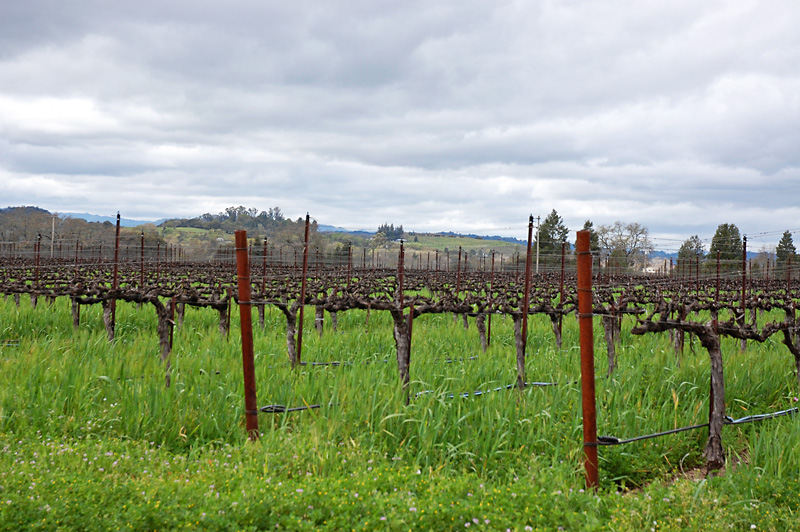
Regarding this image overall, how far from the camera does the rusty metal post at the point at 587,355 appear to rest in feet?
14.7

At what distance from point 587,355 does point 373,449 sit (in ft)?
7.29

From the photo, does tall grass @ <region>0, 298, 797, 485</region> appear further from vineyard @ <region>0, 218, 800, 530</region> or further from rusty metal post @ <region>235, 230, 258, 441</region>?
rusty metal post @ <region>235, 230, 258, 441</region>

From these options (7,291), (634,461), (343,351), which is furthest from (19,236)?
(634,461)

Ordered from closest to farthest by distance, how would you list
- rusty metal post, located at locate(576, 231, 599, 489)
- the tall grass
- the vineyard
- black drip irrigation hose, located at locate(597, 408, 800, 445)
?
the vineyard, rusty metal post, located at locate(576, 231, 599, 489), black drip irrigation hose, located at locate(597, 408, 800, 445), the tall grass

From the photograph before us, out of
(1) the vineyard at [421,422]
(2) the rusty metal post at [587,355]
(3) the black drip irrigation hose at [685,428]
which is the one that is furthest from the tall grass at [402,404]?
(2) the rusty metal post at [587,355]

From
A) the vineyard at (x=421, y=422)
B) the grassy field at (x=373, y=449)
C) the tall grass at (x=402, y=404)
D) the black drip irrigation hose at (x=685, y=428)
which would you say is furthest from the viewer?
the tall grass at (x=402, y=404)

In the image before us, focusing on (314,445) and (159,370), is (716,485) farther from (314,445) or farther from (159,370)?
(159,370)

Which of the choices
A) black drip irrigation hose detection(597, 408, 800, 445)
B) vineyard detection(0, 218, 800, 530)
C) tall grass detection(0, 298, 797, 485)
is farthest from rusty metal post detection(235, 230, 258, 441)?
black drip irrigation hose detection(597, 408, 800, 445)

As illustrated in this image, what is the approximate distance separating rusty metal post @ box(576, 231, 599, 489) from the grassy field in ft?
0.78

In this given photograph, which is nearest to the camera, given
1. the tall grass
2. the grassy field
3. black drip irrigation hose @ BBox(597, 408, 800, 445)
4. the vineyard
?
the grassy field

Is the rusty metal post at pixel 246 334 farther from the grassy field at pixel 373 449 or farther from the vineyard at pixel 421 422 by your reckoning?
the grassy field at pixel 373 449

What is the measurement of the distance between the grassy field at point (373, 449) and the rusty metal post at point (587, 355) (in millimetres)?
239

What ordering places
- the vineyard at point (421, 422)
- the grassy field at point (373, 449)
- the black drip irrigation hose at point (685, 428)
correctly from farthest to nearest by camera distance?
the black drip irrigation hose at point (685, 428), the vineyard at point (421, 422), the grassy field at point (373, 449)

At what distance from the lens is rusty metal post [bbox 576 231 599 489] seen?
447 cm
